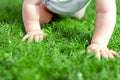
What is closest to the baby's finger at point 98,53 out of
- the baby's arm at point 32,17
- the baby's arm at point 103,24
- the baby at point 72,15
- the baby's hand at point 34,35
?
the baby at point 72,15

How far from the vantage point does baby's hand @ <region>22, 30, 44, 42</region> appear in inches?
107

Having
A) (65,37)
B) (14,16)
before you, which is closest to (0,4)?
(14,16)

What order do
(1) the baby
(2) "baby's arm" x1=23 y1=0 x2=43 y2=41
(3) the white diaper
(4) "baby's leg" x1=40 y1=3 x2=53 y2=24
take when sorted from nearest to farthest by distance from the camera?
1. (1) the baby
2. (2) "baby's arm" x1=23 y1=0 x2=43 y2=41
3. (3) the white diaper
4. (4) "baby's leg" x1=40 y1=3 x2=53 y2=24

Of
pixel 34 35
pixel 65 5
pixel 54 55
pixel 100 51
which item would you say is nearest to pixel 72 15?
pixel 65 5

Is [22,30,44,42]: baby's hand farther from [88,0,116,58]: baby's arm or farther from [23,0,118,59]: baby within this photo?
[88,0,116,58]: baby's arm

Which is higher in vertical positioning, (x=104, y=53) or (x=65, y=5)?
(x=104, y=53)

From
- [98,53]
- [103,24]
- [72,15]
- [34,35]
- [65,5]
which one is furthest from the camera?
[72,15]

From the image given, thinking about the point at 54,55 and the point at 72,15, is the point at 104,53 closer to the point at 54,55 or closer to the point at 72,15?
the point at 54,55

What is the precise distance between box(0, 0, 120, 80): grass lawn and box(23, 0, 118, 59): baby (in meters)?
0.08

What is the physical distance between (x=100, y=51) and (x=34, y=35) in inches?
27.4

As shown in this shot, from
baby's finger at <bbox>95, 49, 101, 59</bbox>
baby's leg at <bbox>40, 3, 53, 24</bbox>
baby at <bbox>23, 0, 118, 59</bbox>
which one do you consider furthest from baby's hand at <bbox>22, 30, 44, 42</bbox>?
baby's finger at <bbox>95, 49, 101, 59</bbox>

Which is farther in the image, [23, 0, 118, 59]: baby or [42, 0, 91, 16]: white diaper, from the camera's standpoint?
[42, 0, 91, 16]: white diaper

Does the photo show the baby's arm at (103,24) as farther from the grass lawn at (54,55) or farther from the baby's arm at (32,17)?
the baby's arm at (32,17)

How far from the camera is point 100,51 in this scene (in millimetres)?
2346
